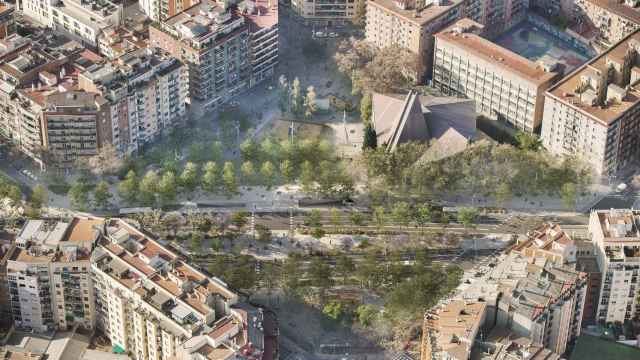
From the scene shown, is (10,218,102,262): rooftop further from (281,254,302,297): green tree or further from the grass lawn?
the grass lawn

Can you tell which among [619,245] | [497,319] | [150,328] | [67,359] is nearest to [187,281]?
[150,328]

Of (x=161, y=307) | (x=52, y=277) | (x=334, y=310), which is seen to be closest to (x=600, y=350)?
(x=334, y=310)

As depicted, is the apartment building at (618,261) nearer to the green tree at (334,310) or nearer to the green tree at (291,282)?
the green tree at (334,310)

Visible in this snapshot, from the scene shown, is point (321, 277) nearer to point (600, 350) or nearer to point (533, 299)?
point (533, 299)

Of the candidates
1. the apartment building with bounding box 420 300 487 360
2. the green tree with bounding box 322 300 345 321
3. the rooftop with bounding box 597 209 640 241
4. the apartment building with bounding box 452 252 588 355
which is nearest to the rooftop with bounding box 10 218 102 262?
the green tree with bounding box 322 300 345 321

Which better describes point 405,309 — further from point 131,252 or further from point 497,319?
point 131,252

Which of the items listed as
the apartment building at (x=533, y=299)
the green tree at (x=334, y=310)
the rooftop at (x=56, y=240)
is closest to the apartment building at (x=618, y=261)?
the apartment building at (x=533, y=299)

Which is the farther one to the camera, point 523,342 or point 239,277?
point 239,277
